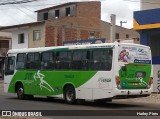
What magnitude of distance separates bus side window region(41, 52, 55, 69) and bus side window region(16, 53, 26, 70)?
182cm

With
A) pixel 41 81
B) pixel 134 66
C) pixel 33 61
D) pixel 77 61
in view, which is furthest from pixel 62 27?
pixel 134 66

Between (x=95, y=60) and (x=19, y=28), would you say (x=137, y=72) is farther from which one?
(x=19, y=28)

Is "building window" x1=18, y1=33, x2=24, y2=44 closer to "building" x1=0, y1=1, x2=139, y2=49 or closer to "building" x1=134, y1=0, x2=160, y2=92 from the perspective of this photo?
"building" x1=0, y1=1, x2=139, y2=49

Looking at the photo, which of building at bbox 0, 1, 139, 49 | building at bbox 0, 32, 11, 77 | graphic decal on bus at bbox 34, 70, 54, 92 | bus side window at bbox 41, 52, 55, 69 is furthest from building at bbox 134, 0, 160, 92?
building at bbox 0, 32, 11, 77

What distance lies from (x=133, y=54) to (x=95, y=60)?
173 centimetres

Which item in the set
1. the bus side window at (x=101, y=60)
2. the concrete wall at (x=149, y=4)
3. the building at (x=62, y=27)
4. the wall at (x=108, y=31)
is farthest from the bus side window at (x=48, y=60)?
the wall at (x=108, y=31)

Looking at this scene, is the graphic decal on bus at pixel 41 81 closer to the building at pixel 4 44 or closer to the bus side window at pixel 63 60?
the bus side window at pixel 63 60

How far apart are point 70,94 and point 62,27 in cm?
3567

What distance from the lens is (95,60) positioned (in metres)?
20.1

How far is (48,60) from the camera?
2280 centimetres

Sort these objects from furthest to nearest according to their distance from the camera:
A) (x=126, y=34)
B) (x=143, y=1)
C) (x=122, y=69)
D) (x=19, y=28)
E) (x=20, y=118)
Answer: (x=126, y=34)
(x=19, y=28)
(x=143, y=1)
(x=122, y=69)
(x=20, y=118)

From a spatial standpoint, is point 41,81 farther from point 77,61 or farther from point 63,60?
point 77,61

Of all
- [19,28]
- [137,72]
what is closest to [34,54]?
[137,72]

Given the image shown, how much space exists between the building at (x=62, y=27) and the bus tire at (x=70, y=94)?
99.7ft
